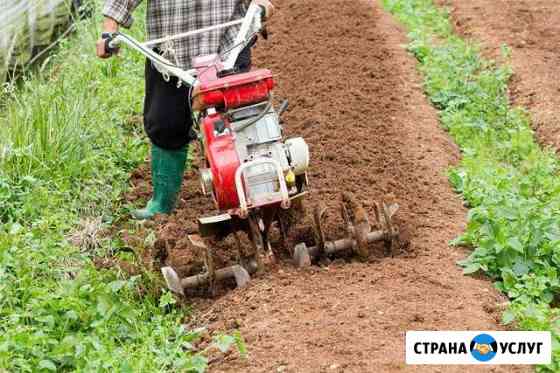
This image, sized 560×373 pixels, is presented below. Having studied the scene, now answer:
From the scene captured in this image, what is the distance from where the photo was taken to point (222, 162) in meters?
4.58

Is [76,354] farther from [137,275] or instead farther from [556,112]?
[556,112]

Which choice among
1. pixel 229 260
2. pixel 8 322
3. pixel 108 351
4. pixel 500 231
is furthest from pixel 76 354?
pixel 500 231

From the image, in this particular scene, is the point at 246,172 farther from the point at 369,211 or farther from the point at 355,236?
the point at 369,211

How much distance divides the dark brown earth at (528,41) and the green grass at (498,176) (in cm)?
13

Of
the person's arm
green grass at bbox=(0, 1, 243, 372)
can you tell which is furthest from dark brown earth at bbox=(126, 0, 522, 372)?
the person's arm

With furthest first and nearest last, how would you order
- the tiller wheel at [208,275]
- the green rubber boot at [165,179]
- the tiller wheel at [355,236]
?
the green rubber boot at [165,179] → the tiller wheel at [355,236] → the tiller wheel at [208,275]

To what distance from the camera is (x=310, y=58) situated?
8789mm

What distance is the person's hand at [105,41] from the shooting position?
197 inches

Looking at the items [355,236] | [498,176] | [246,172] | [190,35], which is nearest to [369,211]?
[355,236]

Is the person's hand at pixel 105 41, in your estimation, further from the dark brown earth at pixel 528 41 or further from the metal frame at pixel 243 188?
the dark brown earth at pixel 528 41

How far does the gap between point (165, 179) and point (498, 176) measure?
2.05 metres

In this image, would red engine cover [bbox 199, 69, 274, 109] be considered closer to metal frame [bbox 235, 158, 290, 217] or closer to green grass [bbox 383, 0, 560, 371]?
metal frame [bbox 235, 158, 290, 217]

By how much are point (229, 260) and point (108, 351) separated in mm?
1081

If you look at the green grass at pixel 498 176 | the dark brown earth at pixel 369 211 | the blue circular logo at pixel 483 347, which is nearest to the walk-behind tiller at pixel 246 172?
the dark brown earth at pixel 369 211
